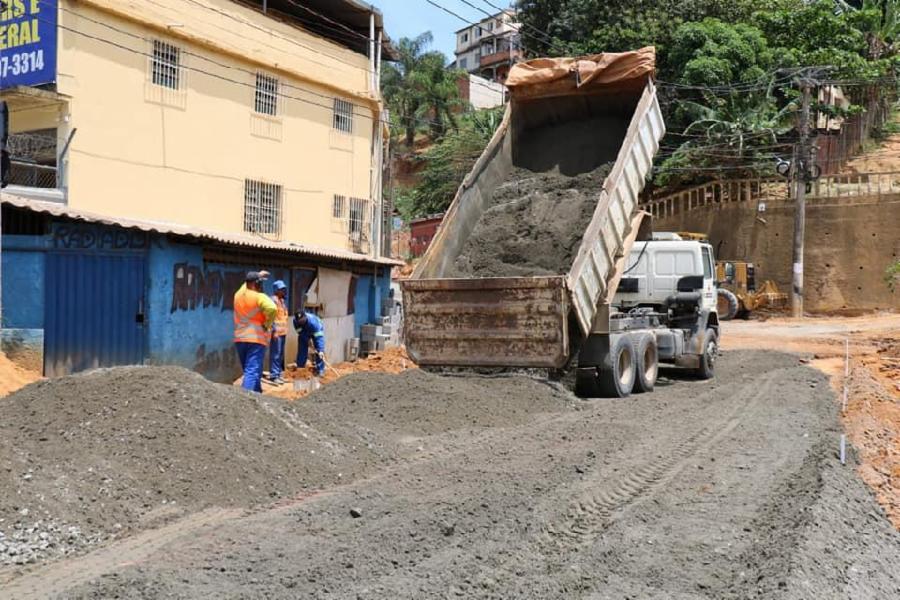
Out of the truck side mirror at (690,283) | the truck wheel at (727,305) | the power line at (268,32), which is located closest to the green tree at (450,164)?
the truck wheel at (727,305)

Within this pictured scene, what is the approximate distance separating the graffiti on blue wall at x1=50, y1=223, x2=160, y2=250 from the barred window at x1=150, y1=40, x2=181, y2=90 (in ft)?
14.4

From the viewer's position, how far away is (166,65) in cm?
1521

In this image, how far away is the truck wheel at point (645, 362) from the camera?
453 inches

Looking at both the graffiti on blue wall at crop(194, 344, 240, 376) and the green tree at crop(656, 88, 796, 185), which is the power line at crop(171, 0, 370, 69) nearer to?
the graffiti on blue wall at crop(194, 344, 240, 376)

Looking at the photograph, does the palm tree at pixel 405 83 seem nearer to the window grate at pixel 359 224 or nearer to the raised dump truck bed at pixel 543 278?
the window grate at pixel 359 224

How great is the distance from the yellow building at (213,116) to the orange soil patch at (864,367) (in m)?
10.5

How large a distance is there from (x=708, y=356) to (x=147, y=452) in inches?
398

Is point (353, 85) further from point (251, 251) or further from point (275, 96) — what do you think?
point (251, 251)

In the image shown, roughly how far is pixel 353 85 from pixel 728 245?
17.2 metres

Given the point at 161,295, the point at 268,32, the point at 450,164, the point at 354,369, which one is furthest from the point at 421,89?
the point at 161,295

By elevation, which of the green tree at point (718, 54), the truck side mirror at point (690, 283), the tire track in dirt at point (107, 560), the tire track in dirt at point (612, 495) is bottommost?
the tire track in dirt at point (107, 560)

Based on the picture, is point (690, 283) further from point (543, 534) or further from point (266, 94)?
point (266, 94)

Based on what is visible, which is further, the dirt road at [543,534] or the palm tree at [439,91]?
the palm tree at [439,91]

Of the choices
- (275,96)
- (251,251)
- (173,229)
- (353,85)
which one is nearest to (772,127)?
(353,85)
